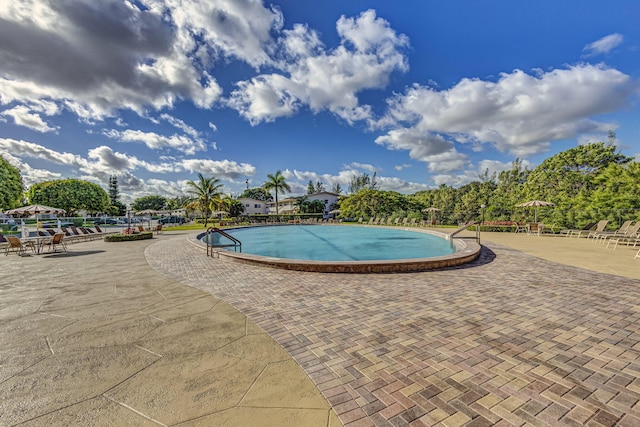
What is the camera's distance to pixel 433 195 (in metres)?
44.4

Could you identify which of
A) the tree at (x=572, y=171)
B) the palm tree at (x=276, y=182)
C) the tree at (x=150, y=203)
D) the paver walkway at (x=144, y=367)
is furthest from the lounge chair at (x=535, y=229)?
the tree at (x=150, y=203)

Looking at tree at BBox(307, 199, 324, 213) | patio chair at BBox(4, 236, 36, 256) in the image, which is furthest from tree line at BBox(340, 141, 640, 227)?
patio chair at BBox(4, 236, 36, 256)

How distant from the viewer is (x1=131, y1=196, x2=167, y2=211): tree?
101 meters

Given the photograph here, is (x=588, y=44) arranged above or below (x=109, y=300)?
above

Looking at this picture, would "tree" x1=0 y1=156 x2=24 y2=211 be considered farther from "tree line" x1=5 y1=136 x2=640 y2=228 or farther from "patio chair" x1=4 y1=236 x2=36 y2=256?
"patio chair" x1=4 y1=236 x2=36 y2=256

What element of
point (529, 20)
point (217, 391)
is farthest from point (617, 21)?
point (217, 391)

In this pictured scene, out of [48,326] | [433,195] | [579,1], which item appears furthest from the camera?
[433,195]

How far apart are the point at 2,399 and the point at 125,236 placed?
1528 cm

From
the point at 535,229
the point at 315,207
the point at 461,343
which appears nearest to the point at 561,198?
the point at 535,229

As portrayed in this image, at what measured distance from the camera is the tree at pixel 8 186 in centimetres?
2552

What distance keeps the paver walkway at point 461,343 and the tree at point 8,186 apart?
34.8 m

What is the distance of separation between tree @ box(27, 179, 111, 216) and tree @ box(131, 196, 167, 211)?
53.6 metres

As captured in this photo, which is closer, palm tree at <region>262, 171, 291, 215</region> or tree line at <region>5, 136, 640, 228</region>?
tree line at <region>5, 136, 640, 228</region>

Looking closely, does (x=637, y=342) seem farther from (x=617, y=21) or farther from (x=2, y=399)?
(x=617, y=21)
